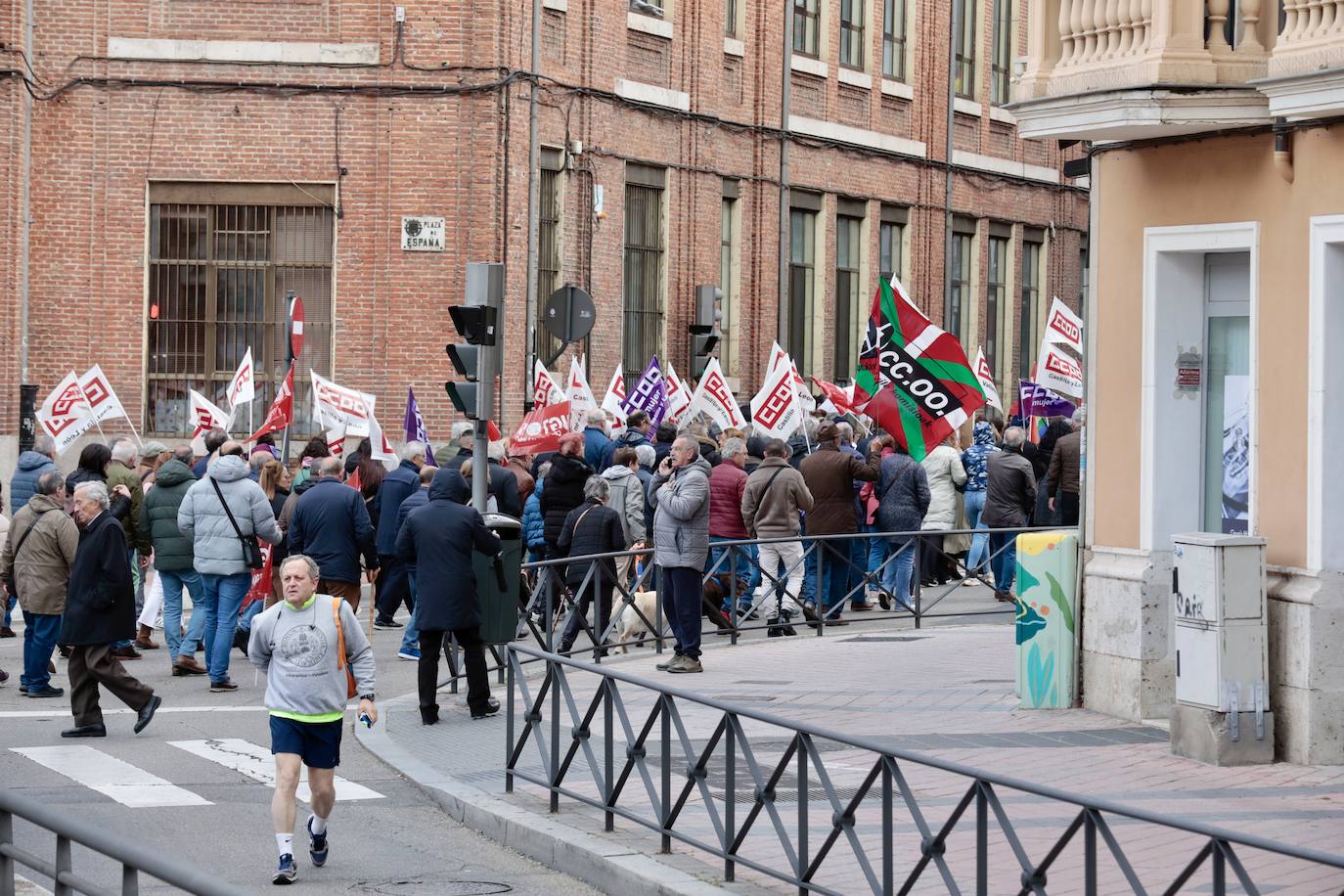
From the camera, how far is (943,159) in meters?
35.4

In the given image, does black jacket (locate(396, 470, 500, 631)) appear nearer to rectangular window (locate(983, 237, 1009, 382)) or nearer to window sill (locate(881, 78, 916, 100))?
window sill (locate(881, 78, 916, 100))

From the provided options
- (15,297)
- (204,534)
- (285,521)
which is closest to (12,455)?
(15,297)

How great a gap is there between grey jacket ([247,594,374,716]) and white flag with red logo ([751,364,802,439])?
12.7 meters

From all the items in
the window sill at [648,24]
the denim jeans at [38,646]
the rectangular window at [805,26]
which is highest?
the rectangular window at [805,26]

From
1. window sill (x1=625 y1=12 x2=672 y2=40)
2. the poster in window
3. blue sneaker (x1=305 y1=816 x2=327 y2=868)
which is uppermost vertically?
window sill (x1=625 y1=12 x2=672 y2=40)

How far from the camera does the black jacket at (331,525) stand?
15.3 m

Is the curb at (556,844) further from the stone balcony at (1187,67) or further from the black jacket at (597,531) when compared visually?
the stone balcony at (1187,67)

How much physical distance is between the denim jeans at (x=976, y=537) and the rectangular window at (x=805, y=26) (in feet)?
37.1

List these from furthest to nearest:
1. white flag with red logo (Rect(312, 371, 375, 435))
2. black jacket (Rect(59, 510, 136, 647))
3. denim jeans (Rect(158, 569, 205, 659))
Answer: white flag with red logo (Rect(312, 371, 375, 435)), denim jeans (Rect(158, 569, 205, 659)), black jacket (Rect(59, 510, 136, 647))

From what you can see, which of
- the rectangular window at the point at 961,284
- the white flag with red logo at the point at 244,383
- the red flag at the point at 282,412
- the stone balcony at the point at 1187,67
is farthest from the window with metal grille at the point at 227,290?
the stone balcony at the point at 1187,67

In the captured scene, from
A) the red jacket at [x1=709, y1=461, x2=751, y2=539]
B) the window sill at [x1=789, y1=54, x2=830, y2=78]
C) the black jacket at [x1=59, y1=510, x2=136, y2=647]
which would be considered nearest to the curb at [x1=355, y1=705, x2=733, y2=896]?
the black jacket at [x1=59, y1=510, x2=136, y2=647]

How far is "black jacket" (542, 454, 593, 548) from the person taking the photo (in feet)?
59.1

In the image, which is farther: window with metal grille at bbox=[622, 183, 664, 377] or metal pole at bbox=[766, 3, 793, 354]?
metal pole at bbox=[766, 3, 793, 354]

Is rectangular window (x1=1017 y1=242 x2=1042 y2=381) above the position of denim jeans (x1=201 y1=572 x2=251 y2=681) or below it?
above
